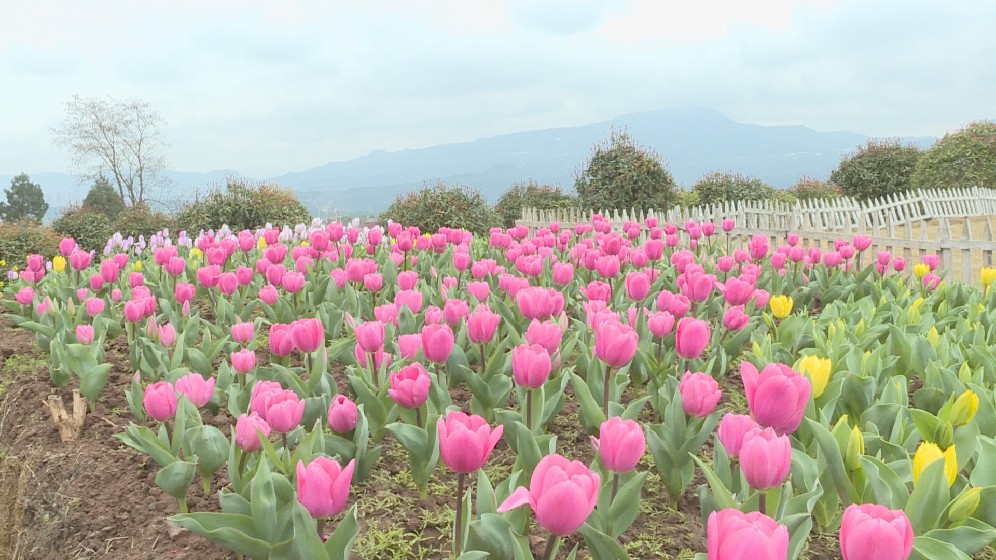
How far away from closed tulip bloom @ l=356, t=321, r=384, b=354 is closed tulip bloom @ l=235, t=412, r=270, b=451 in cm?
49

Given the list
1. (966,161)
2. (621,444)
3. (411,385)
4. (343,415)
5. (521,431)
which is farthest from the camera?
(966,161)

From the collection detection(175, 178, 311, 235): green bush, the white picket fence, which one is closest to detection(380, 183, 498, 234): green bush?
the white picket fence

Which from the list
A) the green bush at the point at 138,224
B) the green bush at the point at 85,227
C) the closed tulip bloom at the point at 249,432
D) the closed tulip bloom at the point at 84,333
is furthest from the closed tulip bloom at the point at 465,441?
the green bush at the point at 138,224

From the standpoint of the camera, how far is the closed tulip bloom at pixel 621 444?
151 centimetres

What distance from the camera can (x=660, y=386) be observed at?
9.14 feet

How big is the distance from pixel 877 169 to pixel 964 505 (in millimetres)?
29599

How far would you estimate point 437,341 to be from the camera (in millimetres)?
2277

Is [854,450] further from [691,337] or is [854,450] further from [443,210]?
[443,210]

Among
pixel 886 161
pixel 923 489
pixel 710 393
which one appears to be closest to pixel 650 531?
pixel 710 393

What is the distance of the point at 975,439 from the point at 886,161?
95.7ft

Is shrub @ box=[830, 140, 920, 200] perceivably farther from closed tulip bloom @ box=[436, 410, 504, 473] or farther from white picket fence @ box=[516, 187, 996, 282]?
closed tulip bloom @ box=[436, 410, 504, 473]

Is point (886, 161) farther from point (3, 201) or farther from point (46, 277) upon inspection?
point (3, 201)

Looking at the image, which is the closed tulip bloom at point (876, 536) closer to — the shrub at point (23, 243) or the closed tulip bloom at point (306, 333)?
the closed tulip bloom at point (306, 333)

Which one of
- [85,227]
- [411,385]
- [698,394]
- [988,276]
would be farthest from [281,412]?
[85,227]
